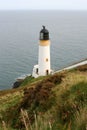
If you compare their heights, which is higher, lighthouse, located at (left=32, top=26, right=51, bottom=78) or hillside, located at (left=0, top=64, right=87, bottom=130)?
hillside, located at (left=0, top=64, right=87, bottom=130)

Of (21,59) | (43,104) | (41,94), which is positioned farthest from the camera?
(21,59)

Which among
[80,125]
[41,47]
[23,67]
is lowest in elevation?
[23,67]

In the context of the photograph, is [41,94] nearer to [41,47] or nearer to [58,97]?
[58,97]

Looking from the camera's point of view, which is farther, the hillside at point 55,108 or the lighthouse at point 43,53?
the lighthouse at point 43,53

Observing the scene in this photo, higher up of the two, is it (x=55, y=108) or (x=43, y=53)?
(x=55, y=108)

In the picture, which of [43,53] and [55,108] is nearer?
[55,108]

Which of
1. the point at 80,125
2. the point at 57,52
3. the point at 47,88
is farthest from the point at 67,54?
the point at 80,125

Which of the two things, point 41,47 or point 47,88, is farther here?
point 41,47

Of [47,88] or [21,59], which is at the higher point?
[47,88]

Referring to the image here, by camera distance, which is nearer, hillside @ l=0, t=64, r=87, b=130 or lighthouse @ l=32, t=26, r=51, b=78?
hillside @ l=0, t=64, r=87, b=130

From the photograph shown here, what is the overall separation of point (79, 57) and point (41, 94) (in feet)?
236

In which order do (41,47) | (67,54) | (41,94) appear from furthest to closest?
(67,54), (41,47), (41,94)

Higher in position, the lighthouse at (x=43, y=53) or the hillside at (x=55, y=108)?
the hillside at (x=55, y=108)

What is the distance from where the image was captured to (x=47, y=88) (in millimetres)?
12227
